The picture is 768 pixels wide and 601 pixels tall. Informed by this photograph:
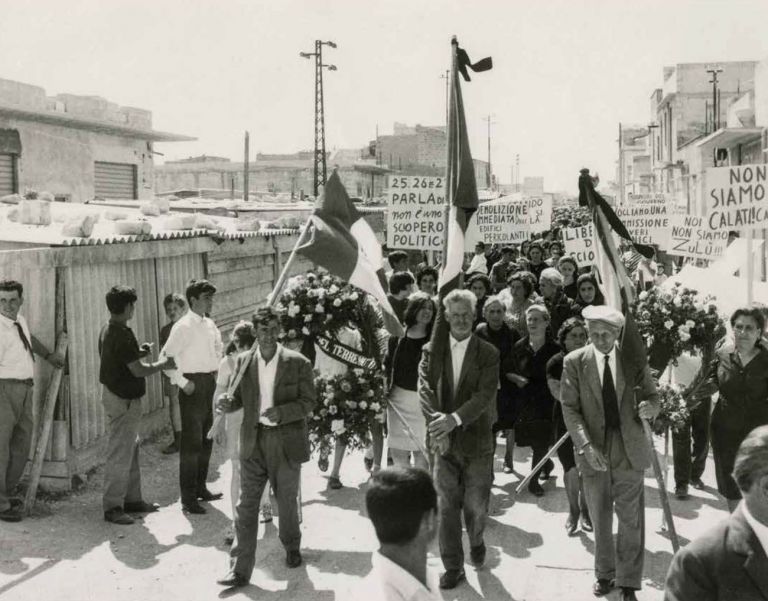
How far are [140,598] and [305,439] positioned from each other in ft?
5.28

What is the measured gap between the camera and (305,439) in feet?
22.2

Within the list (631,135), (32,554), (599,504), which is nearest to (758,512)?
(599,504)

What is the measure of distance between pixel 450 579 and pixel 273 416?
1.73 m

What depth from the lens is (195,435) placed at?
8250 mm

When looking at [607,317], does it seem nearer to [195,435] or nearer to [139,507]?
[195,435]

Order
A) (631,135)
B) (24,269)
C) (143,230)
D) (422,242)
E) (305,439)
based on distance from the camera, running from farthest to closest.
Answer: (631,135) < (422,242) < (143,230) < (24,269) < (305,439)

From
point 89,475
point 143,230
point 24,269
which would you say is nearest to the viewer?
point 24,269

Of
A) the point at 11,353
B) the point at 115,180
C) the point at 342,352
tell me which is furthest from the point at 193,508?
the point at 115,180

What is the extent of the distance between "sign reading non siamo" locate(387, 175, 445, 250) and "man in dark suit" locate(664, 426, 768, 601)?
923cm

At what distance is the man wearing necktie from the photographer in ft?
25.7

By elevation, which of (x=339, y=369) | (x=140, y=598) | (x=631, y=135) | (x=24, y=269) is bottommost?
(x=140, y=598)

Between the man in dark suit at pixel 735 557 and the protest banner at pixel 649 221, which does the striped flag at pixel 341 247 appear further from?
the protest banner at pixel 649 221

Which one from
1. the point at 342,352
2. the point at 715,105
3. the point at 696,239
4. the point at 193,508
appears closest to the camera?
the point at 193,508

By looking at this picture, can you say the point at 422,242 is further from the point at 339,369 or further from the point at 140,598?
the point at 140,598
